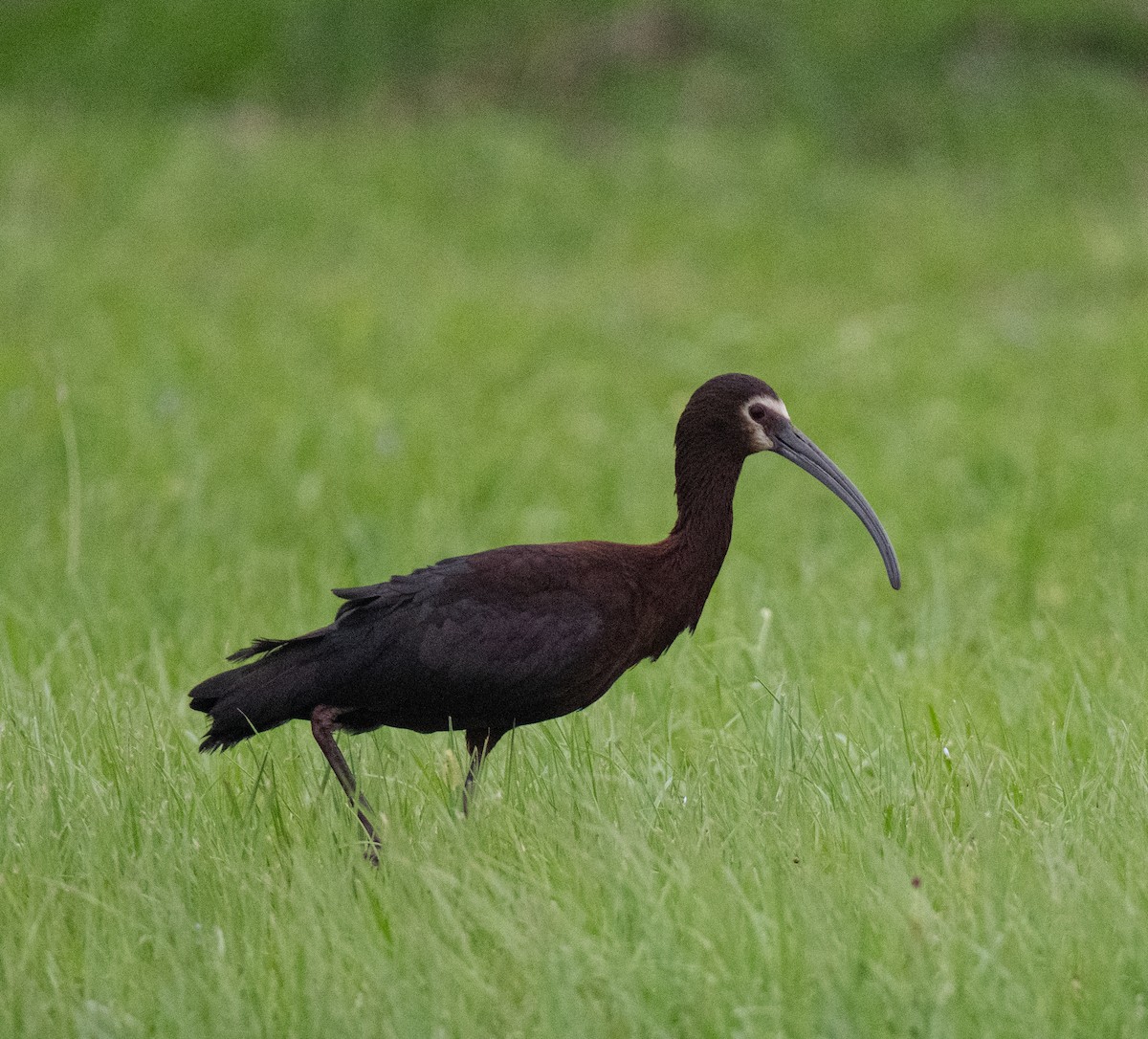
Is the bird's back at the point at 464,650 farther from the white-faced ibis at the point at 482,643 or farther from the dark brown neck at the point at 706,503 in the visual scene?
the dark brown neck at the point at 706,503

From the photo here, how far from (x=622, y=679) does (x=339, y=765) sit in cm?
156

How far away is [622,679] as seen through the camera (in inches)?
190

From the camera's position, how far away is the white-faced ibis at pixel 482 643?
11.1 feet

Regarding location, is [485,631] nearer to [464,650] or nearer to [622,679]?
[464,650]

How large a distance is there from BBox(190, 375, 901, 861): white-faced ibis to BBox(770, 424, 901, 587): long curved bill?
4.2 inches

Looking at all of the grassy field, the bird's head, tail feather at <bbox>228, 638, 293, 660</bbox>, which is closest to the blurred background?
the grassy field

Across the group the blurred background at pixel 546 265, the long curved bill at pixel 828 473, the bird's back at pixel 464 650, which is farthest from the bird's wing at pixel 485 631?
the blurred background at pixel 546 265

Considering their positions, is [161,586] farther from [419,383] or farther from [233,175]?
[233,175]

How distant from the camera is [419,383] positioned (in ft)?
31.6

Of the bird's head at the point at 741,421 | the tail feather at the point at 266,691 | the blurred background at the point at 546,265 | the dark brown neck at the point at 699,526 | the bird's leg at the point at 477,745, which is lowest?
the bird's leg at the point at 477,745

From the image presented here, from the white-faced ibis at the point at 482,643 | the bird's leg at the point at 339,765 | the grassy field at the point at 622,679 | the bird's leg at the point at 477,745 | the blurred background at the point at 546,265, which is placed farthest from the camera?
the blurred background at the point at 546,265

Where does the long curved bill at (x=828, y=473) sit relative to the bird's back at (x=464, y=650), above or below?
above

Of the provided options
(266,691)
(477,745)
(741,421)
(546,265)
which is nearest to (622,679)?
(477,745)

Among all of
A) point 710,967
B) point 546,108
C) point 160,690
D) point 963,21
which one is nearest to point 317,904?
point 710,967
